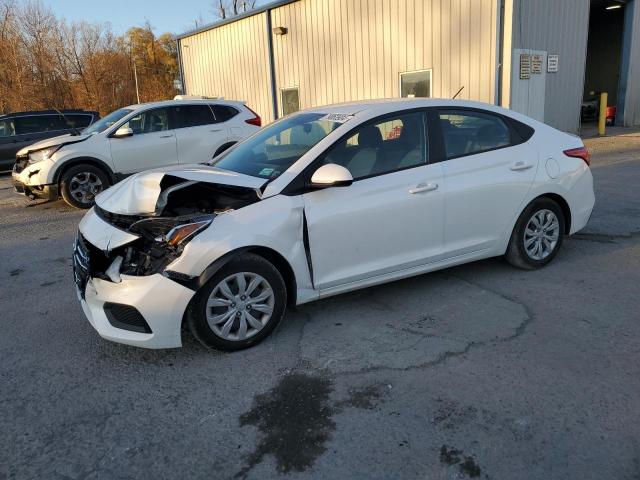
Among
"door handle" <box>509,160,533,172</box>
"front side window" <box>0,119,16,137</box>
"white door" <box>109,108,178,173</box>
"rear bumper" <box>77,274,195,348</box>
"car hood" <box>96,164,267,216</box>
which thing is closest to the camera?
"rear bumper" <box>77,274,195,348</box>

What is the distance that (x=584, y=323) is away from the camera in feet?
12.3

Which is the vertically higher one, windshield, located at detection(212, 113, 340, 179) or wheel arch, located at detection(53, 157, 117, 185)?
windshield, located at detection(212, 113, 340, 179)

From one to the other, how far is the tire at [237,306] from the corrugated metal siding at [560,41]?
11842mm

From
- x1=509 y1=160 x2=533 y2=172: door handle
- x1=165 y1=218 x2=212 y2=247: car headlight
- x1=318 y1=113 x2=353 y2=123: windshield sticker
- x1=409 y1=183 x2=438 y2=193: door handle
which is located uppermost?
x1=318 y1=113 x2=353 y2=123: windshield sticker

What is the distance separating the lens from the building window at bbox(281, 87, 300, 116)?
1873 cm

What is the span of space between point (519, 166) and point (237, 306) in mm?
2670

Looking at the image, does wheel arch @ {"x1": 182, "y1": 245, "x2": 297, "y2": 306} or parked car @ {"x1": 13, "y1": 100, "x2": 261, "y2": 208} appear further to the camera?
parked car @ {"x1": 13, "y1": 100, "x2": 261, "y2": 208}

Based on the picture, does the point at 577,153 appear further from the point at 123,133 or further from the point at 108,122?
the point at 108,122

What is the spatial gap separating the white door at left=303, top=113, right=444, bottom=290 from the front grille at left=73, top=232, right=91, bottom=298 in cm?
147

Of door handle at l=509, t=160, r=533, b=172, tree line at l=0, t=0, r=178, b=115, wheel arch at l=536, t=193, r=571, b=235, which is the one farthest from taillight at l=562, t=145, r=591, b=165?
tree line at l=0, t=0, r=178, b=115

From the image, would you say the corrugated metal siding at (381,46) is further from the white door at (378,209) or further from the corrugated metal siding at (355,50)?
the white door at (378,209)

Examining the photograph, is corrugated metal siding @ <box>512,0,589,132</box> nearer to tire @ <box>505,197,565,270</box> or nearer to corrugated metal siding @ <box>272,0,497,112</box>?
corrugated metal siding @ <box>272,0,497,112</box>

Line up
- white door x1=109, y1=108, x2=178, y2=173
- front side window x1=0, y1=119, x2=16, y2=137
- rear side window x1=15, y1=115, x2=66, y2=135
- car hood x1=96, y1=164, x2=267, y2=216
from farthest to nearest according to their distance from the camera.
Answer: rear side window x1=15, y1=115, x2=66, y2=135, front side window x1=0, y1=119, x2=16, y2=137, white door x1=109, y1=108, x2=178, y2=173, car hood x1=96, y1=164, x2=267, y2=216

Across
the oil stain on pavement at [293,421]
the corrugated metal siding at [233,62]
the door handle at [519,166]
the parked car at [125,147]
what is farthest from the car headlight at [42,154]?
the corrugated metal siding at [233,62]
